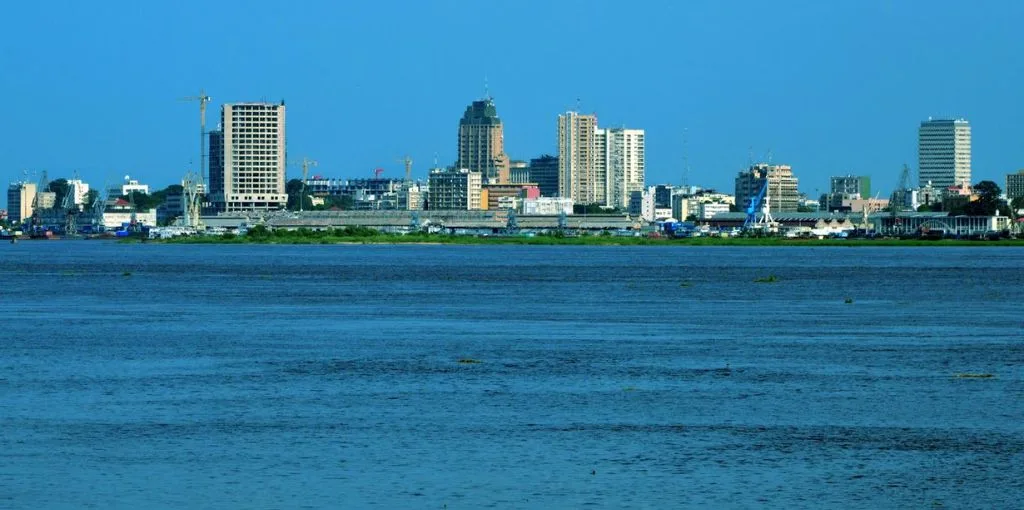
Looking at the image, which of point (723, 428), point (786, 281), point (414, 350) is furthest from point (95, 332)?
point (786, 281)

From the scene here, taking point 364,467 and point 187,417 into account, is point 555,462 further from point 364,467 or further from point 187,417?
point 187,417

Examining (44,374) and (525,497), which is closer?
(525,497)

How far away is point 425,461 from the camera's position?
85.9ft

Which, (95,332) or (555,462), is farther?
(95,332)

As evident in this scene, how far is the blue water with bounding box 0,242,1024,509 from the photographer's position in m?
24.0

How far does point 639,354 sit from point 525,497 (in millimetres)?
21660

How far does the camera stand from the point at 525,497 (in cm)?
2341

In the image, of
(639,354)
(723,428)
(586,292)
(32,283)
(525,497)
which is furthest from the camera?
(32,283)

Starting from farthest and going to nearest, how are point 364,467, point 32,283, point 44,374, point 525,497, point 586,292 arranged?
point 32,283
point 586,292
point 44,374
point 364,467
point 525,497

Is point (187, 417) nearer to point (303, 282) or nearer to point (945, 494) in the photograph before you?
point (945, 494)

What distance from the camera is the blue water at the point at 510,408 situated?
946 inches

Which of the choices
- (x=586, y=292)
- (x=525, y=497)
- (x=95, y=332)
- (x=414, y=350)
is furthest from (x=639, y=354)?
(x=586, y=292)

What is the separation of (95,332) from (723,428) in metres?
28.6

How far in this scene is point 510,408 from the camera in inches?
1278
